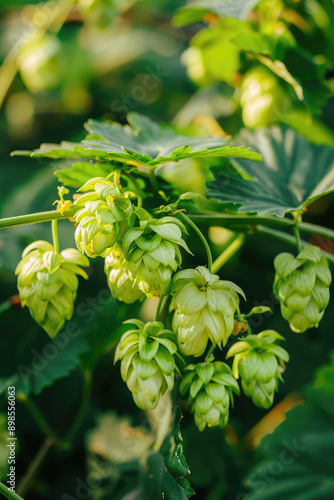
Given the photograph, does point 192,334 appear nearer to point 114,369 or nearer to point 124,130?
point 124,130

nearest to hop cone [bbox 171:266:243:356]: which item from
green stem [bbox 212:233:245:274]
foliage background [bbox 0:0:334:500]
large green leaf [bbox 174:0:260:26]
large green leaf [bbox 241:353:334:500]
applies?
green stem [bbox 212:233:245:274]

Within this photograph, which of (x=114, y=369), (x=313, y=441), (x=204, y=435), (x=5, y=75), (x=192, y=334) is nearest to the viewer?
(x=192, y=334)

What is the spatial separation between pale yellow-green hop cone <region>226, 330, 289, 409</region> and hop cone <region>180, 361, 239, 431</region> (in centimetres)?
3

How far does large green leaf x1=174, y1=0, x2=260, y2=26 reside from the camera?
1294 millimetres

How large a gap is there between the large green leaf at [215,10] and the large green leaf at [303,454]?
1008mm

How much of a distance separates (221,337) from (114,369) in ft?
2.72

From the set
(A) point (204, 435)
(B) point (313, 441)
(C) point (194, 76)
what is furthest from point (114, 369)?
(C) point (194, 76)

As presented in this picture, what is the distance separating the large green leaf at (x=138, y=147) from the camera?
828mm

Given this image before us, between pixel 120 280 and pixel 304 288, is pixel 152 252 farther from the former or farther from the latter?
pixel 304 288

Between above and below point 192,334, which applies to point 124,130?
above

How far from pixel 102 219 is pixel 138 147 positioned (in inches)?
15.5

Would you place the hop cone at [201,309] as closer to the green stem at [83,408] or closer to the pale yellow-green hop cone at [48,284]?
the pale yellow-green hop cone at [48,284]

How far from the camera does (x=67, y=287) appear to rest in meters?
0.92

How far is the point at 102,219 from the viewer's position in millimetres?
742
